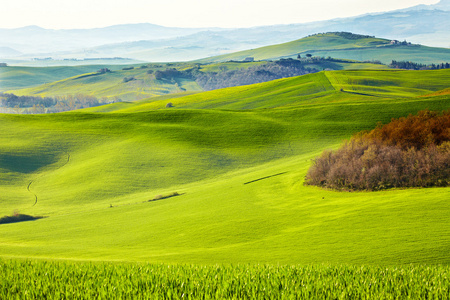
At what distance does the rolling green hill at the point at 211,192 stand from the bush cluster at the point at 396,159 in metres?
1.19

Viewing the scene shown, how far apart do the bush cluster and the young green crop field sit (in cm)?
113

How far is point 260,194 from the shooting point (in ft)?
91.0

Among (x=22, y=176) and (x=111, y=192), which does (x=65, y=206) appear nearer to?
(x=111, y=192)

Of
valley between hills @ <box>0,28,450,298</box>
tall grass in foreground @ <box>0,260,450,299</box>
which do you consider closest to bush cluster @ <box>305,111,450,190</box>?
valley between hills @ <box>0,28,450,298</box>

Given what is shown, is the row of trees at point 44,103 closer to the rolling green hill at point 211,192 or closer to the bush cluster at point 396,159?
the rolling green hill at point 211,192

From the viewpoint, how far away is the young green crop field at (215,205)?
8.89m

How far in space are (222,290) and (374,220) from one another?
1012cm

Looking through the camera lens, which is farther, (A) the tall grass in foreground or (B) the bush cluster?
(B) the bush cluster

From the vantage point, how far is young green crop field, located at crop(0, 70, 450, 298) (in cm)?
889

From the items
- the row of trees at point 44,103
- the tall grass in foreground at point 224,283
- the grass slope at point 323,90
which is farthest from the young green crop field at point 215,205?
the row of trees at point 44,103

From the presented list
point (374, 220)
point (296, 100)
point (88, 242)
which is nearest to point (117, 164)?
point (88, 242)

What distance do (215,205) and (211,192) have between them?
225 inches

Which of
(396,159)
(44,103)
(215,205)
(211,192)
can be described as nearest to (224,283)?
(396,159)

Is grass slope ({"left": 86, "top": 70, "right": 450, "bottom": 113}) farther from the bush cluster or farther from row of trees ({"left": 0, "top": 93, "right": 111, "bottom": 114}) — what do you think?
row of trees ({"left": 0, "top": 93, "right": 111, "bottom": 114})
